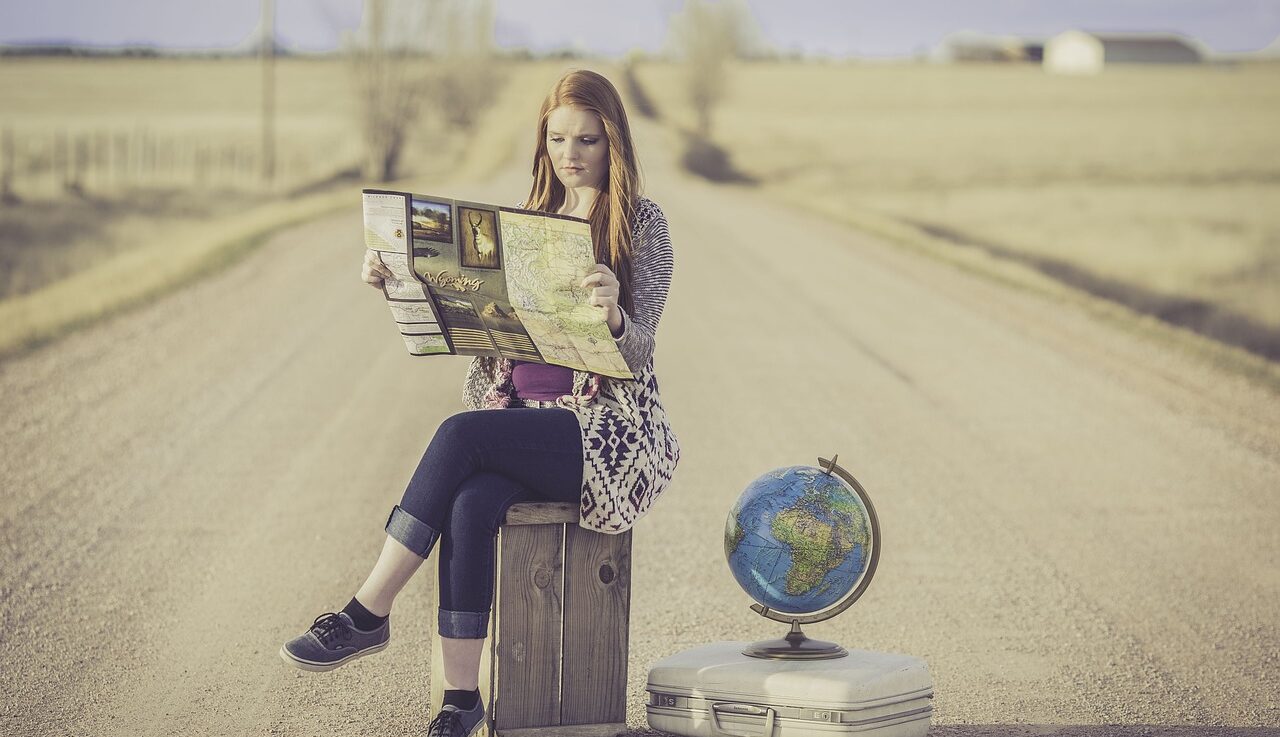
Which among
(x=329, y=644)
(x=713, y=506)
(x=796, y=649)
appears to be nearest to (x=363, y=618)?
(x=329, y=644)

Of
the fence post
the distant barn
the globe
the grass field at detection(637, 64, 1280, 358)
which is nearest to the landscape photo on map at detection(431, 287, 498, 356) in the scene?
the globe

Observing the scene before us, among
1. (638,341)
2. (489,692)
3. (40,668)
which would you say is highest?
(638,341)

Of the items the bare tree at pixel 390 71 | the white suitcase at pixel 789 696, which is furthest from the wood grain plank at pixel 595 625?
the bare tree at pixel 390 71

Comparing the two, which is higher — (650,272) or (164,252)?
(650,272)

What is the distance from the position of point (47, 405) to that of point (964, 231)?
20.0 metres

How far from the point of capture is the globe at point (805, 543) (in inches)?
135

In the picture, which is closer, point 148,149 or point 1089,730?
point 1089,730

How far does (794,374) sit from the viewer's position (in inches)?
386

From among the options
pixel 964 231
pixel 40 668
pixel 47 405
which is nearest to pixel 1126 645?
pixel 40 668

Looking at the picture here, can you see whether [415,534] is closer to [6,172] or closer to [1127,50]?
[6,172]

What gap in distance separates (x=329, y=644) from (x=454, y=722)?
40 cm

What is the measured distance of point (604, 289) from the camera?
3.28m

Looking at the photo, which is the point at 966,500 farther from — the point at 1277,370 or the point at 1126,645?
the point at 1277,370

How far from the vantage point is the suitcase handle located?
330cm
